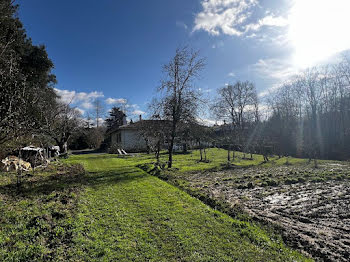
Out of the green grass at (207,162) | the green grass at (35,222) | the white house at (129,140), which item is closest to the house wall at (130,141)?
the white house at (129,140)

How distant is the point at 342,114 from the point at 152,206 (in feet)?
113

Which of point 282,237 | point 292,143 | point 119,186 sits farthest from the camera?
point 292,143

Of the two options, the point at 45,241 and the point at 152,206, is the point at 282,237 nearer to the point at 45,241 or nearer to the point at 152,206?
the point at 152,206

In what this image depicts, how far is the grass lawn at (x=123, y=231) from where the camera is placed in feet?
9.75

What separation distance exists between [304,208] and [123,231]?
465 centimetres

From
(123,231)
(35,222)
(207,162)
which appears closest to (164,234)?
(123,231)

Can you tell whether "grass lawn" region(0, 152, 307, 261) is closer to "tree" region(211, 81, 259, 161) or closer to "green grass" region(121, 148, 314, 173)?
"green grass" region(121, 148, 314, 173)

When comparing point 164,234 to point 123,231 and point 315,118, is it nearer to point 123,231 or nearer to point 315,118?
point 123,231

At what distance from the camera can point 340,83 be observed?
2783 centimetres

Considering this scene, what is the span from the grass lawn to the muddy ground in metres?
0.52

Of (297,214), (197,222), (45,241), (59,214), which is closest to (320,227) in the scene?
(297,214)

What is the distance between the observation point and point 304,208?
16.6 feet

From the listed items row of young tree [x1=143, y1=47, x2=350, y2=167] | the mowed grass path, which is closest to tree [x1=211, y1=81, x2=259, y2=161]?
row of young tree [x1=143, y1=47, x2=350, y2=167]

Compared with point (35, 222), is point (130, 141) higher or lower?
higher
